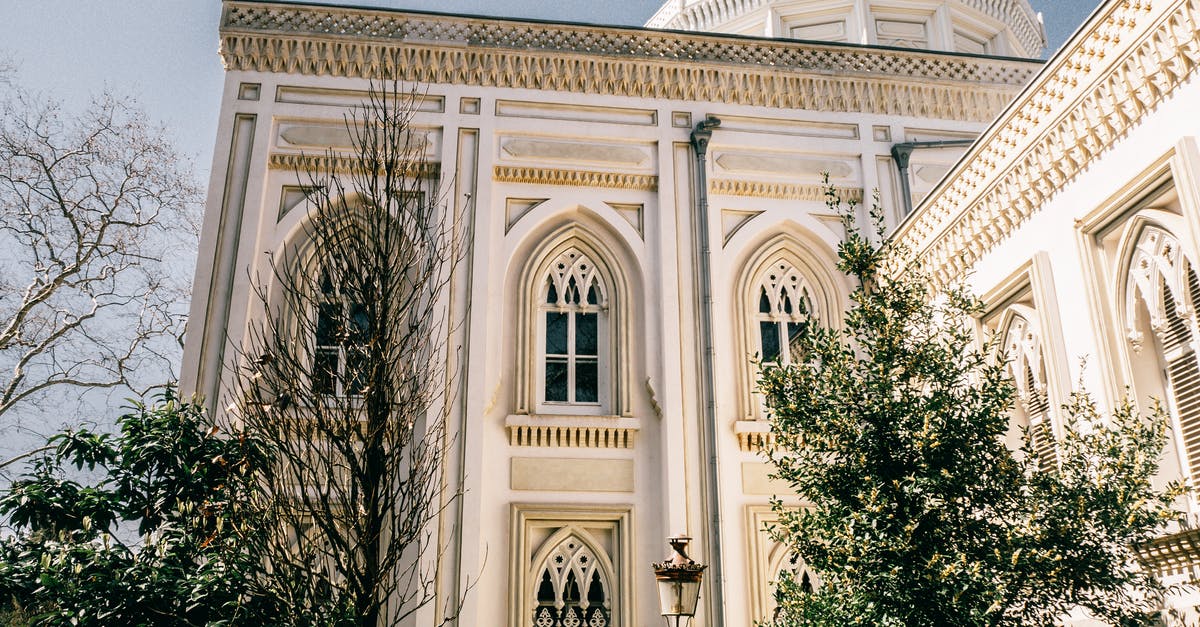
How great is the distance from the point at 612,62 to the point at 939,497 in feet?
27.9

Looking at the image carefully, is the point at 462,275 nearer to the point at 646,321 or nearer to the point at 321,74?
the point at 646,321

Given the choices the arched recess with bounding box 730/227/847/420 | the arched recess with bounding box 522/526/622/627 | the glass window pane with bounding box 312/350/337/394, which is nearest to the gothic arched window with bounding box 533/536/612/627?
the arched recess with bounding box 522/526/622/627

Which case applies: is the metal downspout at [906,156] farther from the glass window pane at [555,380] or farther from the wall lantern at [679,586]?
the wall lantern at [679,586]

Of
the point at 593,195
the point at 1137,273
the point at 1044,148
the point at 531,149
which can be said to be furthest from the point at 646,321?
the point at 1137,273

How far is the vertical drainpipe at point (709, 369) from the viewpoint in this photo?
36.6 feet

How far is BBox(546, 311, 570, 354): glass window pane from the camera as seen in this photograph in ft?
40.5

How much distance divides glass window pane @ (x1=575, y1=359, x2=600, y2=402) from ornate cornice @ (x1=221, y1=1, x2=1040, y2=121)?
Answer: 11.9 feet

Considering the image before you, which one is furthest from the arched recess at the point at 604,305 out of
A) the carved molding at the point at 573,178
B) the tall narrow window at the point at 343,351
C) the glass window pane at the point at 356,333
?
the tall narrow window at the point at 343,351

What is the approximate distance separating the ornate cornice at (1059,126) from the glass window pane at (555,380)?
4.44 m

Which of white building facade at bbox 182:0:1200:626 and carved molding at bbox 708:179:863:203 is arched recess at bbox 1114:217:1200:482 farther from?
carved molding at bbox 708:179:863:203

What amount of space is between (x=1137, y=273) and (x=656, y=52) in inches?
309

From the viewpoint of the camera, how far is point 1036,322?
8094mm

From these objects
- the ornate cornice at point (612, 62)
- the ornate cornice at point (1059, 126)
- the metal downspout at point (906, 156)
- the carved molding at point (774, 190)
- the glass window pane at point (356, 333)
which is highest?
the ornate cornice at point (612, 62)

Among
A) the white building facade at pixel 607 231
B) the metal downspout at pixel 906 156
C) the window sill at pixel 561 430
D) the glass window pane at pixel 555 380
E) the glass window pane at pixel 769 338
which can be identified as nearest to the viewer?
the white building facade at pixel 607 231
